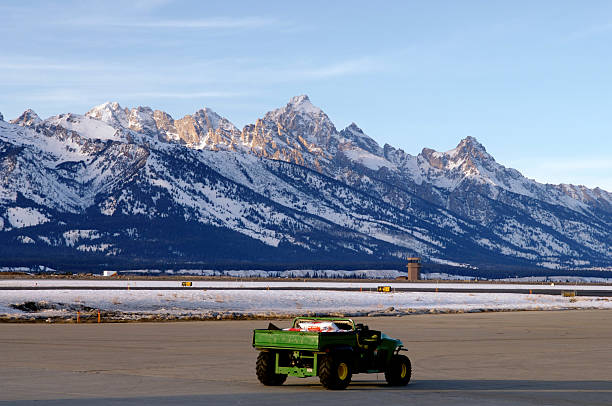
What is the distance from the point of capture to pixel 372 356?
1176 inches

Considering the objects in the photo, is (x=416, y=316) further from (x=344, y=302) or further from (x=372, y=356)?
(x=372, y=356)

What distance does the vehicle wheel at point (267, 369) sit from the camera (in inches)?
1159

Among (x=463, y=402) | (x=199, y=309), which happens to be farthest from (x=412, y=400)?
(x=199, y=309)

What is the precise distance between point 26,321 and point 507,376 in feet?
142

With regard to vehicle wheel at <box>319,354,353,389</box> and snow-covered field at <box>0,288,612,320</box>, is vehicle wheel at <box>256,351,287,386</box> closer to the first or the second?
vehicle wheel at <box>319,354,353,389</box>

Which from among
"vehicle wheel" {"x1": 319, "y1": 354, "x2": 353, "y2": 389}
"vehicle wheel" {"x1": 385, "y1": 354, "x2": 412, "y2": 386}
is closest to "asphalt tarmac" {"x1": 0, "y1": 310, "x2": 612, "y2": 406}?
"vehicle wheel" {"x1": 319, "y1": 354, "x2": 353, "y2": 389}

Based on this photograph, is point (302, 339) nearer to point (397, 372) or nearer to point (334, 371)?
point (334, 371)

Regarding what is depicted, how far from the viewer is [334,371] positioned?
2834 cm

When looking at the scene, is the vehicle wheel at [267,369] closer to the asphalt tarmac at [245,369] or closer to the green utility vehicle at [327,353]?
the green utility vehicle at [327,353]

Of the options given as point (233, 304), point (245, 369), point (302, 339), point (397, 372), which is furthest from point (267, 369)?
point (233, 304)

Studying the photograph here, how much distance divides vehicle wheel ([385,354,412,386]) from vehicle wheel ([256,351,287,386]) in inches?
137

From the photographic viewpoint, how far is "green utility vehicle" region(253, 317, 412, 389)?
2834 cm

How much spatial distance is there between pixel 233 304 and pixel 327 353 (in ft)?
224

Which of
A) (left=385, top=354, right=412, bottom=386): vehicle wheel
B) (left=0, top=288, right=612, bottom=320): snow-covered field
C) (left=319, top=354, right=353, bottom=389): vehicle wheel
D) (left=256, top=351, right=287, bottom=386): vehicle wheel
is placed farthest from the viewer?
(left=0, top=288, right=612, bottom=320): snow-covered field
